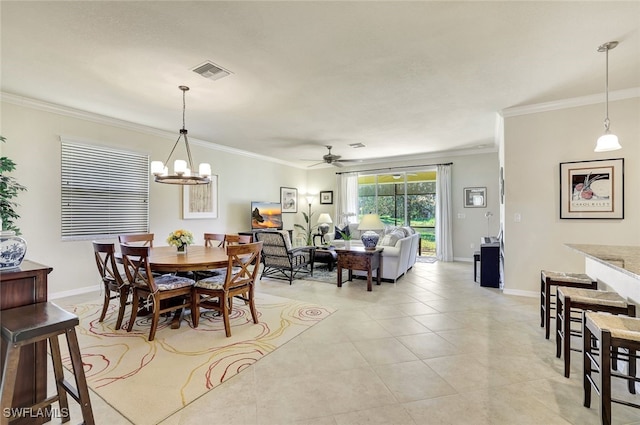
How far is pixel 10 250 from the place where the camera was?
1562 mm

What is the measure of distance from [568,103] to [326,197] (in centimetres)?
620

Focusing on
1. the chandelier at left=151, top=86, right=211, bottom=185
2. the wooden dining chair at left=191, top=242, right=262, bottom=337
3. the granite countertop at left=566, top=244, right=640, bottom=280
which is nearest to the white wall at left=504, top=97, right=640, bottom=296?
the granite countertop at left=566, top=244, right=640, bottom=280

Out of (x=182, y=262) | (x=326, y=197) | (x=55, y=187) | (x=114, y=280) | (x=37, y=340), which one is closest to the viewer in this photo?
(x=37, y=340)

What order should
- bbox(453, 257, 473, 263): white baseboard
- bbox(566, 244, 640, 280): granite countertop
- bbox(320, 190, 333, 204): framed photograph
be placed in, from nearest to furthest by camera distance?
bbox(566, 244, 640, 280): granite countertop < bbox(453, 257, 473, 263): white baseboard < bbox(320, 190, 333, 204): framed photograph

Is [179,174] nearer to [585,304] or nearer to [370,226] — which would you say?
[370,226]

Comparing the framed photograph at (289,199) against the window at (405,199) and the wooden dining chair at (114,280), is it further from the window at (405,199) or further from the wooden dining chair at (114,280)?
the wooden dining chair at (114,280)

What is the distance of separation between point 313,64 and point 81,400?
306 cm

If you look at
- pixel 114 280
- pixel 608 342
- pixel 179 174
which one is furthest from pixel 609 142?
pixel 114 280

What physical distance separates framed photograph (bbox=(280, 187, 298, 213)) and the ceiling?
3841 mm

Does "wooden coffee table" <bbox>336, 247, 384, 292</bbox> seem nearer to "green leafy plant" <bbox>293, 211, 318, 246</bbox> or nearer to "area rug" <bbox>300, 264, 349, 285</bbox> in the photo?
"area rug" <bbox>300, 264, 349, 285</bbox>

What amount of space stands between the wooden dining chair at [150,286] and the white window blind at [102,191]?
196 cm

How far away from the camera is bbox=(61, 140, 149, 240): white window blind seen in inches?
163

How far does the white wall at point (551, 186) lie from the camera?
3590 millimetres

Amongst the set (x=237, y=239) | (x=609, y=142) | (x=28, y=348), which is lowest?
(x=28, y=348)
